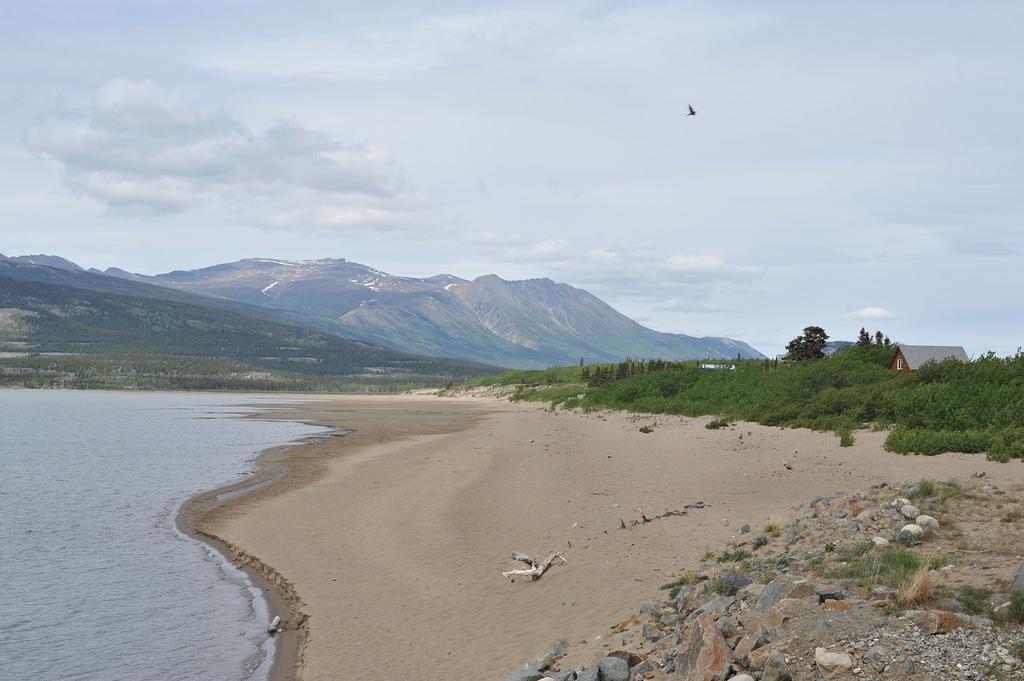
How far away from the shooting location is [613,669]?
9.32m

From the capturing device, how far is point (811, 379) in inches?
1694

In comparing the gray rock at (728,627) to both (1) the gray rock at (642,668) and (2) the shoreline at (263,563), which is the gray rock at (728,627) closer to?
(1) the gray rock at (642,668)

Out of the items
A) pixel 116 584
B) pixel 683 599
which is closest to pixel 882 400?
pixel 683 599

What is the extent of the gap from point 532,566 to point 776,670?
8.52m

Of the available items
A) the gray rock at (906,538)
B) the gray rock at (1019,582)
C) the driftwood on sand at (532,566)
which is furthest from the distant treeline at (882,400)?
the gray rock at (1019,582)

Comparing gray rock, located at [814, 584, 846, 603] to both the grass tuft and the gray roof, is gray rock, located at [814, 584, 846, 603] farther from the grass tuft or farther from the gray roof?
the gray roof

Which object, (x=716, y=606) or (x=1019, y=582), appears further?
(x=716, y=606)

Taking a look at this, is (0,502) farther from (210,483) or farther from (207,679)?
(207,679)

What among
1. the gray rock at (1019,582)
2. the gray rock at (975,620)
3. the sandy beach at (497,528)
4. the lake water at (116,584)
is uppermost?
the gray rock at (1019,582)

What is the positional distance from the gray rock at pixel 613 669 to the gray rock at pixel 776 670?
1.70 metres

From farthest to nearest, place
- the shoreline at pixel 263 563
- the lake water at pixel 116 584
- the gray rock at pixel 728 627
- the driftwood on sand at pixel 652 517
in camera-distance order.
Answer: the driftwood on sand at pixel 652 517
the shoreline at pixel 263 563
the lake water at pixel 116 584
the gray rock at pixel 728 627

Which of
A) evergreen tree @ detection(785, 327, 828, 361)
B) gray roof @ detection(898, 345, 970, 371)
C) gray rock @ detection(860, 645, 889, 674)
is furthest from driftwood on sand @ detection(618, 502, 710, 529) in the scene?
evergreen tree @ detection(785, 327, 828, 361)

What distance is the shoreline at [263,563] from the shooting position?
546 inches

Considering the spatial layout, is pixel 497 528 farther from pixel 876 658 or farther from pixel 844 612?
pixel 876 658
